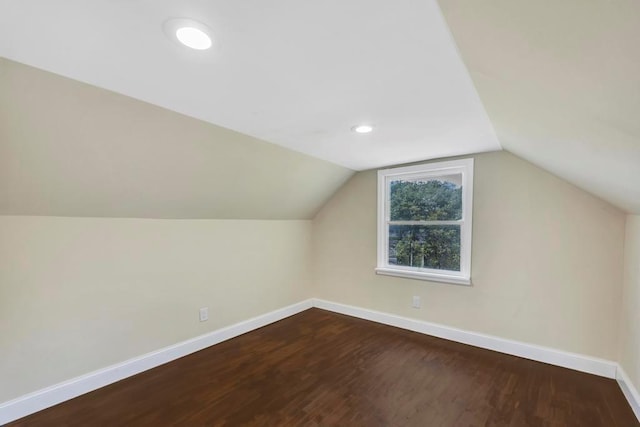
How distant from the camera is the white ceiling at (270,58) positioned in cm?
99

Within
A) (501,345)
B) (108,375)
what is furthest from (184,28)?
(501,345)

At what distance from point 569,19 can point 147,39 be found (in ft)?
4.60

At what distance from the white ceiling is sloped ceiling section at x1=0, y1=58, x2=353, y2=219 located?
0.48 ft

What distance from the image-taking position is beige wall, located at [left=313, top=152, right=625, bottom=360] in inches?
95.4

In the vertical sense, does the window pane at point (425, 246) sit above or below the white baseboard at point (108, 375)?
above

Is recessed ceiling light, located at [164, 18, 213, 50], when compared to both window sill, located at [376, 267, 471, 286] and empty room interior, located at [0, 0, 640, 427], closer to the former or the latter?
empty room interior, located at [0, 0, 640, 427]

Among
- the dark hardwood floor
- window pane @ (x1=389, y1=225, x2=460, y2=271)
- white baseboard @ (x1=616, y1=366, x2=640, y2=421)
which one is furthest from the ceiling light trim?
white baseboard @ (x1=616, y1=366, x2=640, y2=421)

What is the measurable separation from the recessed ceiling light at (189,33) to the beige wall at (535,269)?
2838 mm

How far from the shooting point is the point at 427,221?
341 cm

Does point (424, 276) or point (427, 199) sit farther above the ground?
point (427, 199)

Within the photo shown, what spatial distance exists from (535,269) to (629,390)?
101 centimetres

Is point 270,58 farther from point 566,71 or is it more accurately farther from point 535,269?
point 535,269

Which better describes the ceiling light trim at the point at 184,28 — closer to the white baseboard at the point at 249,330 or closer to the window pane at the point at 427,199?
the white baseboard at the point at 249,330

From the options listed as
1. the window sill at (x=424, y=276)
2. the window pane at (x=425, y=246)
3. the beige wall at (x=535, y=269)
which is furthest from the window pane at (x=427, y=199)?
the window sill at (x=424, y=276)
